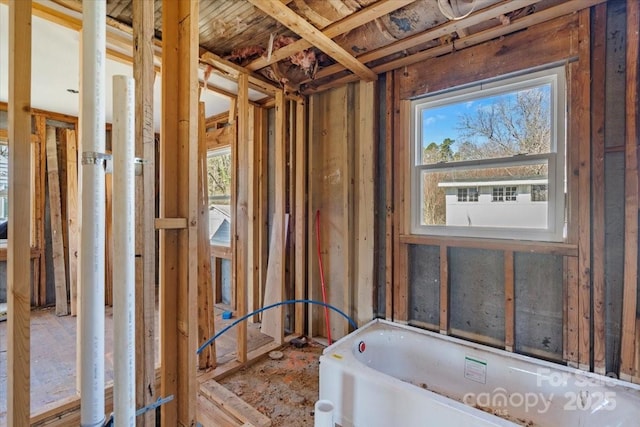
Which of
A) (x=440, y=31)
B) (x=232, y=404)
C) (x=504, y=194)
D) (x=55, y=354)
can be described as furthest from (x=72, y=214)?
(x=504, y=194)

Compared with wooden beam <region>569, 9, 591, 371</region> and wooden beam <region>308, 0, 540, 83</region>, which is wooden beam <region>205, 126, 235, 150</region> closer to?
wooden beam <region>308, 0, 540, 83</region>

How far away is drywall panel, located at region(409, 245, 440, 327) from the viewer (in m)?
2.29

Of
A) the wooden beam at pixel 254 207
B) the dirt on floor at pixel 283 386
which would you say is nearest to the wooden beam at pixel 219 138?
the wooden beam at pixel 254 207

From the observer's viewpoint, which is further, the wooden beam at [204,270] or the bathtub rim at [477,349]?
the wooden beam at [204,270]

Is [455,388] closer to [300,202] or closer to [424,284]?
[424,284]

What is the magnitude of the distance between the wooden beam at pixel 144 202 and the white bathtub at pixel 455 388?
3.09ft

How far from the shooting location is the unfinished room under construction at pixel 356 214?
0.99 metres

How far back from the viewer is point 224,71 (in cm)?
237

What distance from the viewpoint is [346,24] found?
5.99 feet

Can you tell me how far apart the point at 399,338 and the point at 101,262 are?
193 cm

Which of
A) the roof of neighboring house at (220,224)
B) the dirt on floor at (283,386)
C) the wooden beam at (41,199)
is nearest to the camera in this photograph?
the dirt on floor at (283,386)

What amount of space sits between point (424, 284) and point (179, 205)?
1.84m

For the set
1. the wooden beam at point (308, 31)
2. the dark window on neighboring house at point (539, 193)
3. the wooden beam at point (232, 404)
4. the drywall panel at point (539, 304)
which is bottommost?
the wooden beam at point (232, 404)

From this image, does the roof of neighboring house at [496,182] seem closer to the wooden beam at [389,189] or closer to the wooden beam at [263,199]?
the wooden beam at [389,189]
